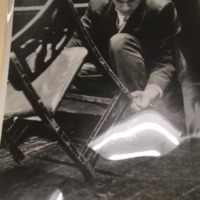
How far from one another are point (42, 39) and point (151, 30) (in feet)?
1.13

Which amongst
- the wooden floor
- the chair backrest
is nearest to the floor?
the wooden floor

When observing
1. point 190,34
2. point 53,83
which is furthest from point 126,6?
point 53,83

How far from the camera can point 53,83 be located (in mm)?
1128

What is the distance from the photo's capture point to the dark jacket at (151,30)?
43.3 inches

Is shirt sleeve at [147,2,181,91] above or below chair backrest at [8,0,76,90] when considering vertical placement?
below

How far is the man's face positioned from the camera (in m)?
1.13

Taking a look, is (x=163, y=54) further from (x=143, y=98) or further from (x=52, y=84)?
(x=52, y=84)

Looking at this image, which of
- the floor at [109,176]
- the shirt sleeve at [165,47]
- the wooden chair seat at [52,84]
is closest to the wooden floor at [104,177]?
the floor at [109,176]

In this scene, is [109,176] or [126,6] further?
[126,6]

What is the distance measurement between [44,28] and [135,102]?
0.37 meters

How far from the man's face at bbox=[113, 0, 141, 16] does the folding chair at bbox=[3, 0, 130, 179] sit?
135 mm

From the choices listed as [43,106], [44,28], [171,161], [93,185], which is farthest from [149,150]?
[44,28]

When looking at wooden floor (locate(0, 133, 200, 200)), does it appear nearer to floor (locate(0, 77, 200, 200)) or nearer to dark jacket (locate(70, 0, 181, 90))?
floor (locate(0, 77, 200, 200))

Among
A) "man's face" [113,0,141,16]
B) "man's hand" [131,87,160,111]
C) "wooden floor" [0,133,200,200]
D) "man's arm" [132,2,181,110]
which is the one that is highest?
"man's face" [113,0,141,16]
